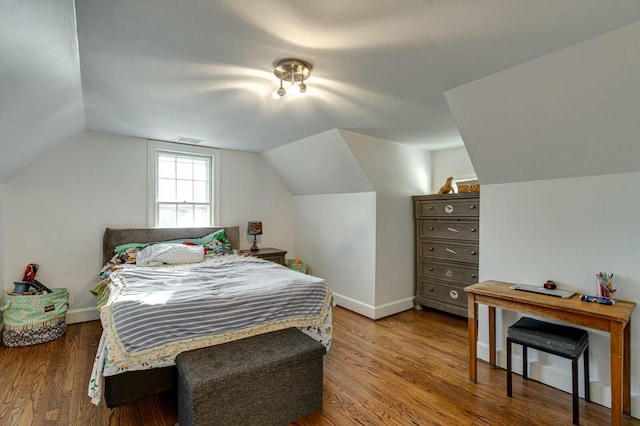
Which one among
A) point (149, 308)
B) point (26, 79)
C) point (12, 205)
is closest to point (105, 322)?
point (149, 308)

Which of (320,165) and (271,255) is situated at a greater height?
(320,165)

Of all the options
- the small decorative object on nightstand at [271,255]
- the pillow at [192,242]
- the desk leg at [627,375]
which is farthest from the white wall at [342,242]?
the desk leg at [627,375]

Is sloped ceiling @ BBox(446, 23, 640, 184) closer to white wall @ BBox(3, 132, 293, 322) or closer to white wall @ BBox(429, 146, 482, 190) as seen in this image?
white wall @ BBox(429, 146, 482, 190)

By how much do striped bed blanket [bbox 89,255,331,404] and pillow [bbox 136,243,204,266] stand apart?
0.28 meters

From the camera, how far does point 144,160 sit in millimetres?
3873

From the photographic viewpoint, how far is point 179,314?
191 cm

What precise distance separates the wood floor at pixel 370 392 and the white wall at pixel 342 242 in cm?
93

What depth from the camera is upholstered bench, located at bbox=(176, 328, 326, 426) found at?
161 centimetres

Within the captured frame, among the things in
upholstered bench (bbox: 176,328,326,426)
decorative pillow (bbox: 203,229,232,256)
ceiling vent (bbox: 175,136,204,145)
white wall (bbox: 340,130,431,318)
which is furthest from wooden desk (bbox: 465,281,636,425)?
ceiling vent (bbox: 175,136,204,145)

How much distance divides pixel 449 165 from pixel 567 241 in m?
2.16

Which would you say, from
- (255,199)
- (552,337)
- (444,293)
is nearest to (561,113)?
(552,337)

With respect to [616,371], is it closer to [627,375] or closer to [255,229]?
[627,375]

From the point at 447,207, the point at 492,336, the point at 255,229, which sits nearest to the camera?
the point at 492,336

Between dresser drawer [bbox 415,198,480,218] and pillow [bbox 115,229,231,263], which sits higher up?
dresser drawer [bbox 415,198,480,218]
